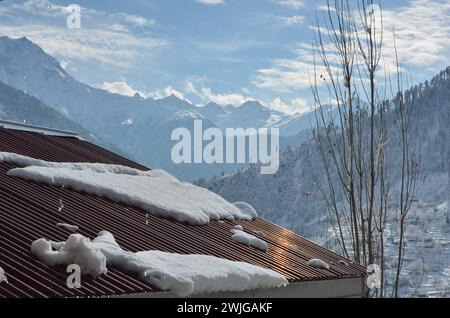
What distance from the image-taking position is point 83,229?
293 inches

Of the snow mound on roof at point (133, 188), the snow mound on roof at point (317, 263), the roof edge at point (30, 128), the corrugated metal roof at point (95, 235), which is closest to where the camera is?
the corrugated metal roof at point (95, 235)

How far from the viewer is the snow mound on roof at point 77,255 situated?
5828 mm

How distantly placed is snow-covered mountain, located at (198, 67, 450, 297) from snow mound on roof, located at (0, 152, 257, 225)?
118 m

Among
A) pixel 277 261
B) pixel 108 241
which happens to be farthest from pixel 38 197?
pixel 277 261

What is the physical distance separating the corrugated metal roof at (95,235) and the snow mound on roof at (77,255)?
9 cm

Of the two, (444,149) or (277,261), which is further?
(444,149)

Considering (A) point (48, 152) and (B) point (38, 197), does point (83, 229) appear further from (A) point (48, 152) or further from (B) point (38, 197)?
(A) point (48, 152)

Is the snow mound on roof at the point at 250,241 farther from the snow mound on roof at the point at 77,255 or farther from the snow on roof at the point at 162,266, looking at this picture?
the snow mound on roof at the point at 77,255

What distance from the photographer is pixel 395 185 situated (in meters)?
149

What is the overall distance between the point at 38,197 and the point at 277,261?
10.3 ft

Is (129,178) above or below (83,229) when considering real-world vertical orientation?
above

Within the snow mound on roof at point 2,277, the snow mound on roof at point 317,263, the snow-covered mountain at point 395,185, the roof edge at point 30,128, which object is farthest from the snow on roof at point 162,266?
the snow-covered mountain at point 395,185

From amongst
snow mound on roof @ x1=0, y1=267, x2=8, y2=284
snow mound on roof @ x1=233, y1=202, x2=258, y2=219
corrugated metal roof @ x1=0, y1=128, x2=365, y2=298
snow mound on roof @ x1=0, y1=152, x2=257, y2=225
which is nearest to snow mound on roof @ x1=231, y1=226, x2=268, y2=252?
corrugated metal roof @ x1=0, y1=128, x2=365, y2=298
